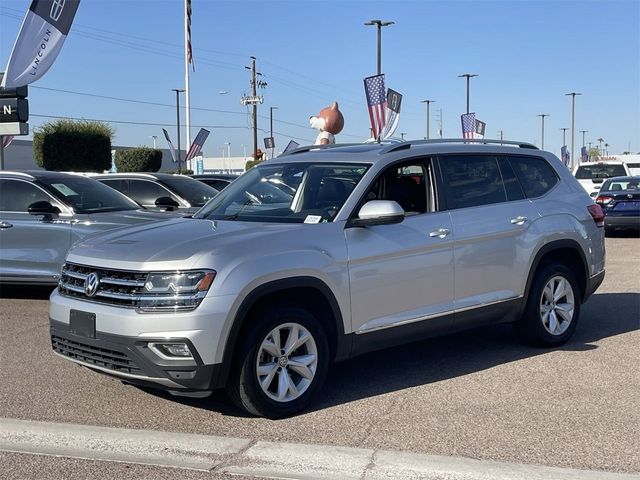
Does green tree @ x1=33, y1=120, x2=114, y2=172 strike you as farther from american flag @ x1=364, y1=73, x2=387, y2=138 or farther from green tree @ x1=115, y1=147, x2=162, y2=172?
american flag @ x1=364, y1=73, x2=387, y2=138

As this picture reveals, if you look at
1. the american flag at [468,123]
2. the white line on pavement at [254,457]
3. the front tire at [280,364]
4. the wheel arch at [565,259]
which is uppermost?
the american flag at [468,123]

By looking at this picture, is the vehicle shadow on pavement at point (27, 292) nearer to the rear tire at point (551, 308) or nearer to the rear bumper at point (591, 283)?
the rear tire at point (551, 308)

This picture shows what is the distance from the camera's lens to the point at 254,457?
4.41 metres

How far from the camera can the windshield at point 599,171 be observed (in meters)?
22.5

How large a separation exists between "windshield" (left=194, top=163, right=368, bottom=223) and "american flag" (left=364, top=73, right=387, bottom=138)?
15.0 metres

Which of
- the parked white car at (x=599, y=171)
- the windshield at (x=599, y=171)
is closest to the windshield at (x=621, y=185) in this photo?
the parked white car at (x=599, y=171)

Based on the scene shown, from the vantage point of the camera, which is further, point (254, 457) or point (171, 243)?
point (171, 243)

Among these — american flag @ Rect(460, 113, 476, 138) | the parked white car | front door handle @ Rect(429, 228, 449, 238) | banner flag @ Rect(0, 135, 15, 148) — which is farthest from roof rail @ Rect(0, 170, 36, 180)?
american flag @ Rect(460, 113, 476, 138)

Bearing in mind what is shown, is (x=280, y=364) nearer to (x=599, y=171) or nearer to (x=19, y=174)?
(x=19, y=174)

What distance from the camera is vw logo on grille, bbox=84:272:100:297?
195 inches

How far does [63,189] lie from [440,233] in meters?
5.69

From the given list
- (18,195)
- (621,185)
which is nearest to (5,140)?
(18,195)

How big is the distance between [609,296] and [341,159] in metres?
5.37

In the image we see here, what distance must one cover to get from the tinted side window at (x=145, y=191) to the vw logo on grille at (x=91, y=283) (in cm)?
806
